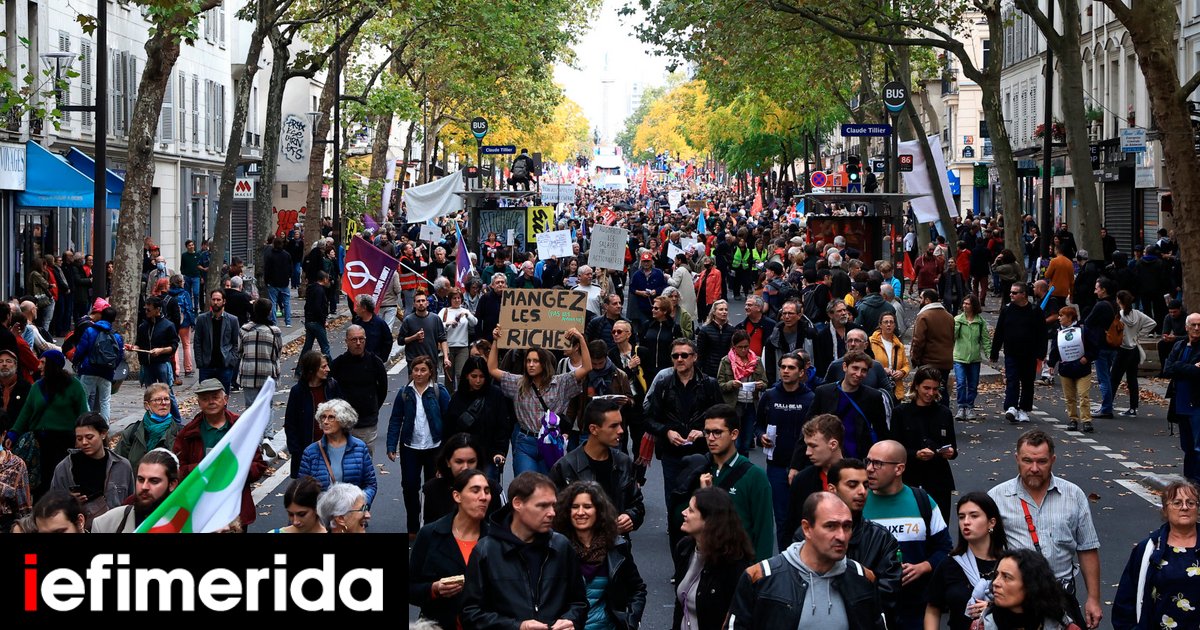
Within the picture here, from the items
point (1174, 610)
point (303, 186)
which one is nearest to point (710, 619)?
point (1174, 610)

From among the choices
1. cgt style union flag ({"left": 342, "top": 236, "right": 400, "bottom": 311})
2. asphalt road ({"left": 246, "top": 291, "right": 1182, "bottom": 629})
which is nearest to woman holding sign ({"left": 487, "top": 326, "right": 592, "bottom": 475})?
asphalt road ({"left": 246, "top": 291, "right": 1182, "bottom": 629})

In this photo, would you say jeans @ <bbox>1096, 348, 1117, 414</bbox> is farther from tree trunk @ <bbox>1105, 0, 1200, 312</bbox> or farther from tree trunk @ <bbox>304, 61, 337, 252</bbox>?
tree trunk @ <bbox>304, 61, 337, 252</bbox>

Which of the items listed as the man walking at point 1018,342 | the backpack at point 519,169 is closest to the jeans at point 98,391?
the man walking at point 1018,342

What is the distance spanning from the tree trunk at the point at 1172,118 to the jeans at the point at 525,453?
11466mm

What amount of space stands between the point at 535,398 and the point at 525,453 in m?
0.40

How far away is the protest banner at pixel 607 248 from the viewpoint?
2600 centimetres

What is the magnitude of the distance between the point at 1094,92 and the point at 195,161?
83.0 ft

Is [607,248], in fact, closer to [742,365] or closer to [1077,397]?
[1077,397]

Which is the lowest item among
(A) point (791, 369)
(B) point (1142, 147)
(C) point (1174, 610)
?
(C) point (1174, 610)

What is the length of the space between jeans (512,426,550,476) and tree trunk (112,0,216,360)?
42.8 ft

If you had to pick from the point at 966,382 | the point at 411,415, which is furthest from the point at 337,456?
the point at 966,382

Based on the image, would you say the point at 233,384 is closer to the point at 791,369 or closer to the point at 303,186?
the point at 791,369

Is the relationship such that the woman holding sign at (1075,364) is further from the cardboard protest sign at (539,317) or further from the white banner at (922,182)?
the white banner at (922,182)

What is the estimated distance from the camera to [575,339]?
41.1ft
